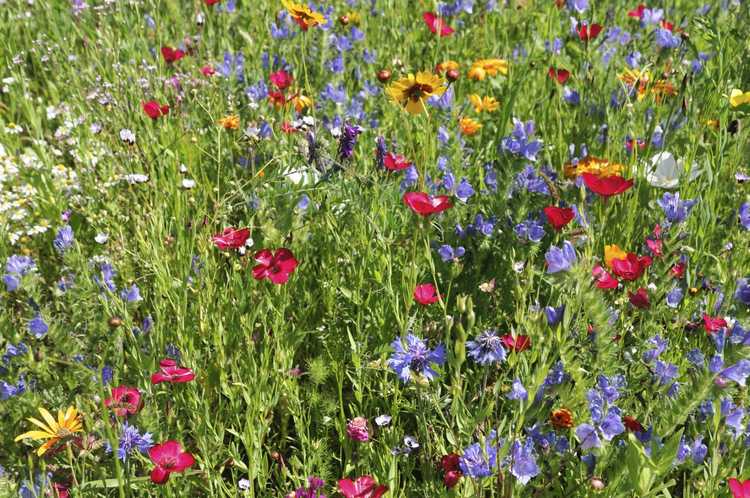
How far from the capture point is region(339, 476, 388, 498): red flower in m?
1.43

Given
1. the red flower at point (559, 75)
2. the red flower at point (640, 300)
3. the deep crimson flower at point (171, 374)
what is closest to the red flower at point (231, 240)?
the deep crimson flower at point (171, 374)

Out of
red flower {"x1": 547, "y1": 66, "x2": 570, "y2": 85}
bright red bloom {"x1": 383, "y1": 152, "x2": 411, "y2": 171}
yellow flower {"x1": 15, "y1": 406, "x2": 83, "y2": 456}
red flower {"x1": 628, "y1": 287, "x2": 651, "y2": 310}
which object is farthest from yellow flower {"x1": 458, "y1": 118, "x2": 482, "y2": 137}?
yellow flower {"x1": 15, "y1": 406, "x2": 83, "y2": 456}

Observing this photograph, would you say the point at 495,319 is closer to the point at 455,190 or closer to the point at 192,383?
the point at 455,190

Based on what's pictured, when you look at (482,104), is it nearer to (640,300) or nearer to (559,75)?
(559,75)

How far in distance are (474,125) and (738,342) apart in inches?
52.3

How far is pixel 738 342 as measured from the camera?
144 cm

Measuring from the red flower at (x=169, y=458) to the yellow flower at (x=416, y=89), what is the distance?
3.39 feet

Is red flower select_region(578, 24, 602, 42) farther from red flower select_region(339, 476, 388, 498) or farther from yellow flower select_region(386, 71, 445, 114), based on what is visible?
red flower select_region(339, 476, 388, 498)

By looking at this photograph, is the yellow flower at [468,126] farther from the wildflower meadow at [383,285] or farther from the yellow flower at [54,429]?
the yellow flower at [54,429]

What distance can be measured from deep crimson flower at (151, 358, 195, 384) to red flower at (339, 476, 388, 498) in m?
0.40

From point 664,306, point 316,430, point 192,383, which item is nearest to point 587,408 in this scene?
point 664,306

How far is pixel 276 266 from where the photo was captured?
1.74m

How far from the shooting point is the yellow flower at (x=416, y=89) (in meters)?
1.93

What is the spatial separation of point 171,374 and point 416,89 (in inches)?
37.6
